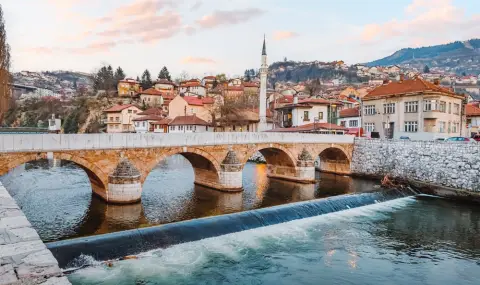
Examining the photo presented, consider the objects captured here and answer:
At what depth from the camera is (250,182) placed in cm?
2656

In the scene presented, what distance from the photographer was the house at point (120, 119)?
203ft

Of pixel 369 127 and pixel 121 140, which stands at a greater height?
pixel 369 127

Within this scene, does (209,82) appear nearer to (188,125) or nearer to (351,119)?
(188,125)

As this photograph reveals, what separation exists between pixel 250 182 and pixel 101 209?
39.7 feet

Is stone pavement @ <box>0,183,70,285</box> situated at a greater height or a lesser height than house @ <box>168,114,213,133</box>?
lesser

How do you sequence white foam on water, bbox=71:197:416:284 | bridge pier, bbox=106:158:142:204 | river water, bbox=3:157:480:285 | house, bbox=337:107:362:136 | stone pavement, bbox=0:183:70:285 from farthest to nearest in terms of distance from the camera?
house, bbox=337:107:362:136 → bridge pier, bbox=106:158:142:204 → river water, bbox=3:157:480:285 → white foam on water, bbox=71:197:416:284 → stone pavement, bbox=0:183:70:285

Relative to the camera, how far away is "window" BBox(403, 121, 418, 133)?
1280 inches

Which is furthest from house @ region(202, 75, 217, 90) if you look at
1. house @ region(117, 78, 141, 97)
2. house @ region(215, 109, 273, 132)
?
house @ region(215, 109, 273, 132)

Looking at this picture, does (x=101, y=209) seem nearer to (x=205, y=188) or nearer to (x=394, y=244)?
(x=205, y=188)

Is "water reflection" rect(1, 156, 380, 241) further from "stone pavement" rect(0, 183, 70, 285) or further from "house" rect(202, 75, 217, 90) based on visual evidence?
"house" rect(202, 75, 217, 90)

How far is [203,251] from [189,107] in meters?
47.5

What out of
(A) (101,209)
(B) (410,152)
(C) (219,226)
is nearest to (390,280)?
(C) (219,226)

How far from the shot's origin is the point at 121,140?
18250 mm

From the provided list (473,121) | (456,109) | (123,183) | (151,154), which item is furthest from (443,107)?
(123,183)
